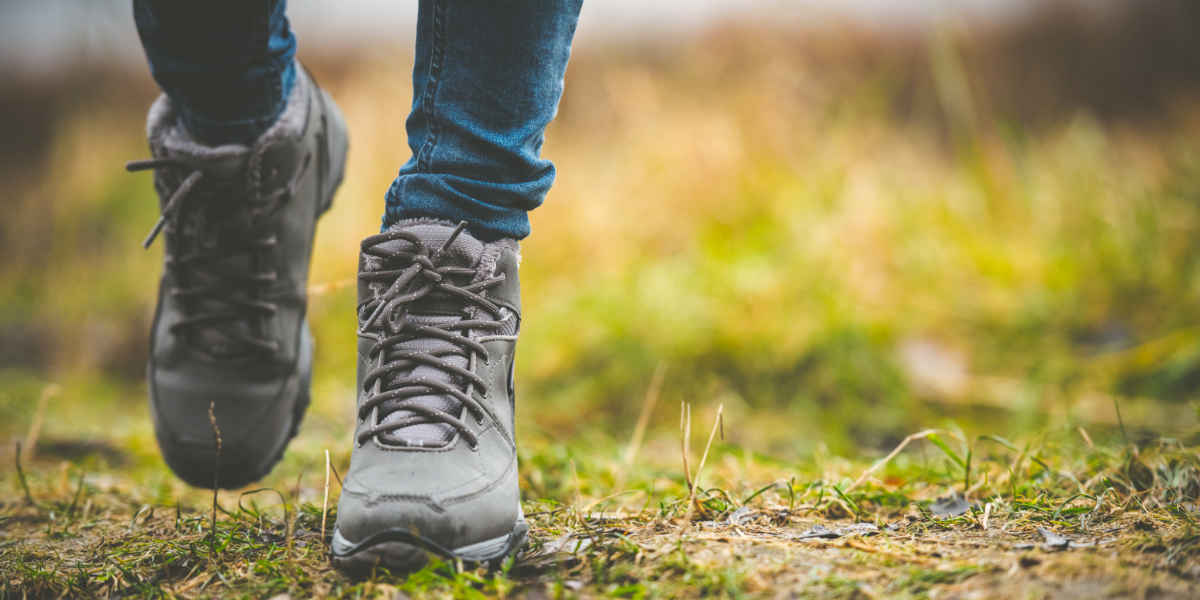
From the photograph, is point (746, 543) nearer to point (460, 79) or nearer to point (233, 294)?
point (460, 79)

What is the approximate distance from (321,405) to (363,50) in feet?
13.8

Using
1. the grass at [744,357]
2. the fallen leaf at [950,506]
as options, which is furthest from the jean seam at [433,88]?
the fallen leaf at [950,506]

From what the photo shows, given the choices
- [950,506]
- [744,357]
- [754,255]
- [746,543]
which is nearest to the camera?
[746,543]

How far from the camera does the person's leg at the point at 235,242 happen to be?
1.33 metres

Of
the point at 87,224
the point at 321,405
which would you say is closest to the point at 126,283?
the point at 87,224

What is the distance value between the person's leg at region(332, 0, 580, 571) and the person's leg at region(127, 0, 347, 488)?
36 cm

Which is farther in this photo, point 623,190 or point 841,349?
point 623,190

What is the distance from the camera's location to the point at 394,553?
0.94 metres

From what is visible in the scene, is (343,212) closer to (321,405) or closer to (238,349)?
(321,405)

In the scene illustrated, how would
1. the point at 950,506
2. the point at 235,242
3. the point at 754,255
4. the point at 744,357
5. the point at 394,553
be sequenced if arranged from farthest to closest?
the point at 754,255, the point at 744,357, the point at 235,242, the point at 950,506, the point at 394,553

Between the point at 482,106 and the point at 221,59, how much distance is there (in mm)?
483

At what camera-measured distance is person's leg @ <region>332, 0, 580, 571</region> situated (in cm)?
104

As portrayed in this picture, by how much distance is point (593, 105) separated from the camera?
5.01 m

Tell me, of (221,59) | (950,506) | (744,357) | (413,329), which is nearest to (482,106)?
(413,329)
